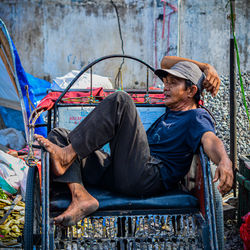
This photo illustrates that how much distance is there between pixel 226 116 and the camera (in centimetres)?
609

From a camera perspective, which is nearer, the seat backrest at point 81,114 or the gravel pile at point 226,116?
the seat backrest at point 81,114

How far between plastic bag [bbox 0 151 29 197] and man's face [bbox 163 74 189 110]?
7.28 ft

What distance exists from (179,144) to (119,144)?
0.40 metres

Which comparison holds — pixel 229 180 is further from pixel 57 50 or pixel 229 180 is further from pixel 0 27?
pixel 57 50

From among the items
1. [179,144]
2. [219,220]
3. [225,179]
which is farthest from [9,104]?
[225,179]

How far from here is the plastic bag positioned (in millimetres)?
4039

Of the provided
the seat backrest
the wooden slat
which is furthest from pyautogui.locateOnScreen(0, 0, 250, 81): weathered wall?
the seat backrest

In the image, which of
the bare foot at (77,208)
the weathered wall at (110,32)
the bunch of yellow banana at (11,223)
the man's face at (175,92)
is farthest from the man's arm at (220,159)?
the weathered wall at (110,32)

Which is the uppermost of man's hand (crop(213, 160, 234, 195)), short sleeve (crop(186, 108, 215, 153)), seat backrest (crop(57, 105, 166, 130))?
seat backrest (crop(57, 105, 166, 130))

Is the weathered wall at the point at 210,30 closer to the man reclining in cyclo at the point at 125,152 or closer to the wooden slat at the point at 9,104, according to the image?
the wooden slat at the point at 9,104

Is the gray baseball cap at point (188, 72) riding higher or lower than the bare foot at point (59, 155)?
higher

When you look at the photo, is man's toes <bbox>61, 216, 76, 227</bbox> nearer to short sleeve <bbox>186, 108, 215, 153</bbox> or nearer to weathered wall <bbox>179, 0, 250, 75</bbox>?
short sleeve <bbox>186, 108, 215, 153</bbox>

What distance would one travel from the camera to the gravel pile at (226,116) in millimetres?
5943

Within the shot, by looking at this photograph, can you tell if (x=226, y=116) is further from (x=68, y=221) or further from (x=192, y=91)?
(x=68, y=221)
